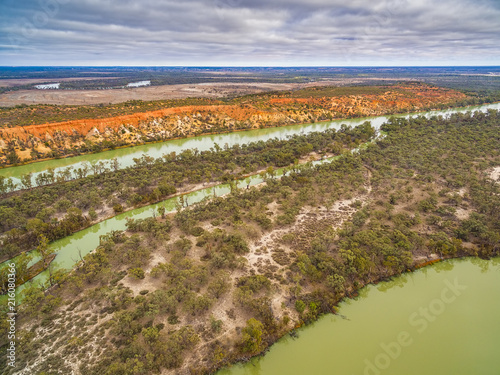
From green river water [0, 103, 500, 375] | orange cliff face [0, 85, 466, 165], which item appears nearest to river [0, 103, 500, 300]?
green river water [0, 103, 500, 375]

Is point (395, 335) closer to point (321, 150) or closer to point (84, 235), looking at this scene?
point (84, 235)

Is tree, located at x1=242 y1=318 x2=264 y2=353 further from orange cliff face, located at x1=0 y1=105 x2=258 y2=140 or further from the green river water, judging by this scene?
orange cliff face, located at x1=0 y1=105 x2=258 y2=140

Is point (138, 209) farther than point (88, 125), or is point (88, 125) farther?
point (88, 125)

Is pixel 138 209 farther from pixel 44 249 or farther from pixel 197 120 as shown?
pixel 197 120

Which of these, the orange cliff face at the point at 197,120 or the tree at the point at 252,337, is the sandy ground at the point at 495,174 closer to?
the tree at the point at 252,337

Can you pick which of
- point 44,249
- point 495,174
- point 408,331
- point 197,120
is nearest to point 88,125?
point 197,120

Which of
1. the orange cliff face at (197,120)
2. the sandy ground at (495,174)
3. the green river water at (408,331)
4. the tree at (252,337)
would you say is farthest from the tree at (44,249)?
the sandy ground at (495,174)
